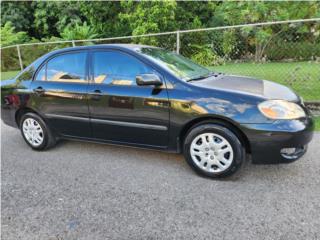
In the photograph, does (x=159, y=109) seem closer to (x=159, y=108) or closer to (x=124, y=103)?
(x=159, y=108)

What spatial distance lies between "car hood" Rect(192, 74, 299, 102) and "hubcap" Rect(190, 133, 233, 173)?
599mm

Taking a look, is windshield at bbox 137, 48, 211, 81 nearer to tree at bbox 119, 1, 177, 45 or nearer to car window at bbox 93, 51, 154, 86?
car window at bbox 93, 51, 154, 86

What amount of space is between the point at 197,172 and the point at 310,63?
4.62m

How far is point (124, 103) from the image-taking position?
3.83 meters

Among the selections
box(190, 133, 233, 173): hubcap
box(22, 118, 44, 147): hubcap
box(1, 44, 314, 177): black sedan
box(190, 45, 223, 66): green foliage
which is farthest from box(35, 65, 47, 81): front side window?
box(190, 45, 223, 66): green foliage

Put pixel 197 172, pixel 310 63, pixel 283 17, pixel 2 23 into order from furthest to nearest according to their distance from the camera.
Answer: pixel 2 23 < pixel 283 17 < pixel 310 63 < pixel 197 172

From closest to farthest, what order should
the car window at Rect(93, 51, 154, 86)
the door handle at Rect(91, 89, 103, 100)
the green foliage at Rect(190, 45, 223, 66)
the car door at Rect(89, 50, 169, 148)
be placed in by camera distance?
the car door at Rect(89, 50, 169, 148)
the car window at Rect(93, 51, 154, 86)
the door handle at Rect(91, 89, 103, 100)
the green foliage at Rect(190, 45, 223, 66)

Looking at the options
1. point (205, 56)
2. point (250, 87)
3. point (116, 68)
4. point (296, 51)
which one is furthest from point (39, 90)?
point (296, 51)

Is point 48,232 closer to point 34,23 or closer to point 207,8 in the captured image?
point 207,8

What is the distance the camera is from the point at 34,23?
22.6 m

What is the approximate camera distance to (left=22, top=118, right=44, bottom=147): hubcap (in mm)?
4656

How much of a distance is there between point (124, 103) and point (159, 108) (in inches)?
19.6

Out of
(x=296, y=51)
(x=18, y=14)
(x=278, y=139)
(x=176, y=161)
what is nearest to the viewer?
(x=278, y=139)

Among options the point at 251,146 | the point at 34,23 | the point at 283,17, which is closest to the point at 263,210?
the point at 251,146
